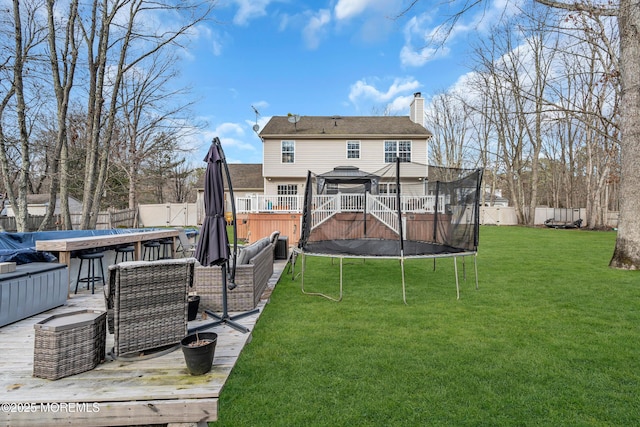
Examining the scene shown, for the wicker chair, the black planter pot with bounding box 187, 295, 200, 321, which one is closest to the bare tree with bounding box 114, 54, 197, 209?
the black planter pot with bounding box 187, 295, 200, 321

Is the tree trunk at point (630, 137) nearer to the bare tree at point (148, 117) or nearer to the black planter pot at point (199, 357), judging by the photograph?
the black planter pot at point (199, 357)

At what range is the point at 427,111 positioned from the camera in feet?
102

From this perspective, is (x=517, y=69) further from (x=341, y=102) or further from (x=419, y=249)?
(x=419, y=249)

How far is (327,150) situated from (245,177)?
7.47 metres

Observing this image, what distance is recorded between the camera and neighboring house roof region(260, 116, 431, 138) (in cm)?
1789

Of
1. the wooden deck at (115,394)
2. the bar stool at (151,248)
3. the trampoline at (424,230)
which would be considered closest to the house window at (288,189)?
the trampoline at (424,230)

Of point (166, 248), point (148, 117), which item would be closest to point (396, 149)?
point (166, 248)

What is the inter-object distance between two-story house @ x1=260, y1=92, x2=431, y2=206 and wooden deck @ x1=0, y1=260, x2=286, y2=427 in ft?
50.8

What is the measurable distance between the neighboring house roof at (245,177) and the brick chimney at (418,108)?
418 inches

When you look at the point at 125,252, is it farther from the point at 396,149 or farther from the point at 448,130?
the point at 448,130

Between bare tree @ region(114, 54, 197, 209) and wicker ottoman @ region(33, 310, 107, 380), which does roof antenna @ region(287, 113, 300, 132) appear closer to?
bare tree @ region(114, 54, 197, 209)

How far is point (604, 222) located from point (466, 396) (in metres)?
22.7

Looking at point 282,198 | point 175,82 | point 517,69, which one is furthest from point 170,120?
point 517,69

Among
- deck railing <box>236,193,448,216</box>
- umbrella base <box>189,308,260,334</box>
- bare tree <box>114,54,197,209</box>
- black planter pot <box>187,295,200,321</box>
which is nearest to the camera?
umbrella base <box>189,308,260,334</box>
